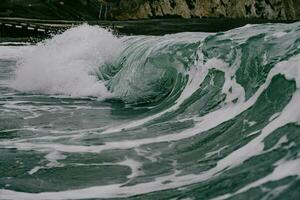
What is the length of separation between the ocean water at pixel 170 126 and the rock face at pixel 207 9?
125 meters

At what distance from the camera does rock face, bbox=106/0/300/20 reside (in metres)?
146

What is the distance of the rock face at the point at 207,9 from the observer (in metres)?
146

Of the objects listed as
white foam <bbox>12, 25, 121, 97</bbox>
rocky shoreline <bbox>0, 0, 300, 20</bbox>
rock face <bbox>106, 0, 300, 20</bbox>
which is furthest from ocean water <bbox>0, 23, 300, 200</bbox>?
rock face <bbox>106, 0, 300, 20</bbox>

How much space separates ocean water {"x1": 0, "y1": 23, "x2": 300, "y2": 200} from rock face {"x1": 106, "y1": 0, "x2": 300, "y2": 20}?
125007 mm

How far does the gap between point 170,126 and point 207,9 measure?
15054 centimetres

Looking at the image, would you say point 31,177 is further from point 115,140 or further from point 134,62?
point 134,62

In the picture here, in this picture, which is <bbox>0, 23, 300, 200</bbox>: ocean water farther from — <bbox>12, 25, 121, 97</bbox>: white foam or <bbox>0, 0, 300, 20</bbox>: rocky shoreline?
<bbox>0, 0, 300, 20</bbox>: rocky shoreline

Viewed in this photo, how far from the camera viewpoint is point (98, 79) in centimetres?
1944

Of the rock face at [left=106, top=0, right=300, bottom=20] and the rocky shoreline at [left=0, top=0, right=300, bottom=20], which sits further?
the rock face at [left=106, top=0, right=300, bottom=20]

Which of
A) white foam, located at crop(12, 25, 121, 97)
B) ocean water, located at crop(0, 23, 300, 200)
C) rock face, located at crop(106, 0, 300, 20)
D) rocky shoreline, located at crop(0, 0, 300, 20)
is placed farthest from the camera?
rock face, located at crop(106, 0, 300, 20)

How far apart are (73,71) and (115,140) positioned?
1042 centimetres

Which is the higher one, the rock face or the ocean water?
the rock face

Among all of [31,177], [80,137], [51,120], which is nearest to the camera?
[31,177]

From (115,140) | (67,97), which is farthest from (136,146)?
(67,97)
